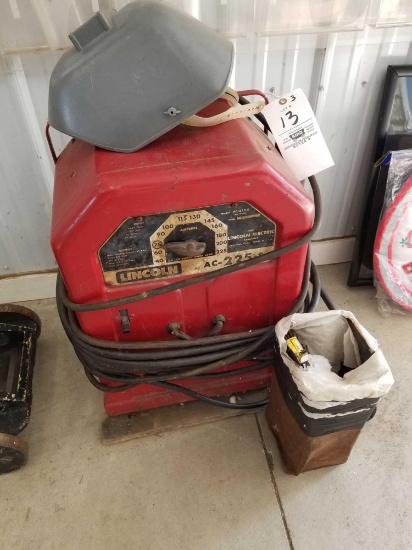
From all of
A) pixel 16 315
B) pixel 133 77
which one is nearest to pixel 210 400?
pixel 16 315

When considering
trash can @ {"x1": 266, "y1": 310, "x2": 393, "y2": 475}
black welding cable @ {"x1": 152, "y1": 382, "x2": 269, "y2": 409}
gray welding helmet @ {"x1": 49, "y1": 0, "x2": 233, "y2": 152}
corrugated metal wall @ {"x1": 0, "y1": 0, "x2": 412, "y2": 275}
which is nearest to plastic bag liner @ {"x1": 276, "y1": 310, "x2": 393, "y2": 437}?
trash can @ {"x1": 266, "y1": 310, "x2": 393, "y2": 475}

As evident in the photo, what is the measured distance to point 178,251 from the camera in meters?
0.86

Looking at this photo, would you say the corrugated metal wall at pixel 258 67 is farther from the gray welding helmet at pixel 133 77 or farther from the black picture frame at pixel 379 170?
the gray welding helmet at pixel 133 77

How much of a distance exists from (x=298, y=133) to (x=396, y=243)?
24.6 inches

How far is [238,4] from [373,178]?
658 millimetres

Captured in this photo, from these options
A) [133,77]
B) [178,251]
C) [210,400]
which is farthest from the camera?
[210,400]

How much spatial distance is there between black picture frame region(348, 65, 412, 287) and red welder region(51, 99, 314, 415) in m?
0.54

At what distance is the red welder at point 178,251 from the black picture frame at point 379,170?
0.54 metres

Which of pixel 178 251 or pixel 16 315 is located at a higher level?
pixel 178 251

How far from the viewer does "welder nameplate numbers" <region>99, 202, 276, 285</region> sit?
2.71 ft

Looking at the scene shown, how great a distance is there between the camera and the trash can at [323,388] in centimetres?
83

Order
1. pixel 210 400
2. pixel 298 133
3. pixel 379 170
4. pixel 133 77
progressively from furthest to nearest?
pixel 379 170
pixel 210 400
pixel 298 133
pixel 133 77

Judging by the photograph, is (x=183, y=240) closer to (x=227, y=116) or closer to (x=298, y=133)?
(x=227, y=116)

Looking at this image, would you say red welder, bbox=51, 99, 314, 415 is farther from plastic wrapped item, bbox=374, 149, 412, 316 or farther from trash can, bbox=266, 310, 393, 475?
plastic wrapped item, bbox=374, 149, 412, 316
